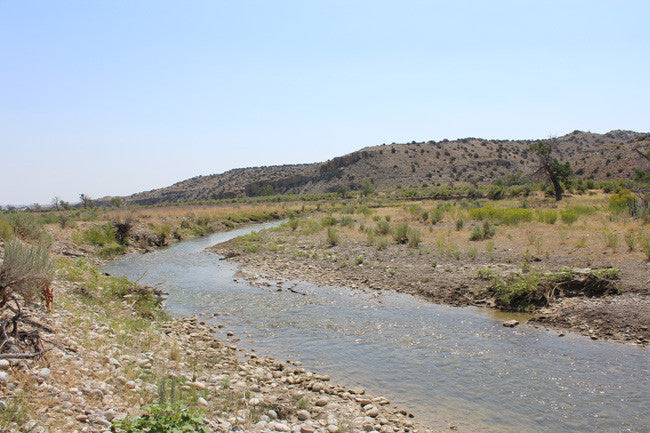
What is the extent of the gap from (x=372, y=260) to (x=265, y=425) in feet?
41.0

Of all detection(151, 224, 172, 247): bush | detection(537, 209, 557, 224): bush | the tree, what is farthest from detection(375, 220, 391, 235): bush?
the tree

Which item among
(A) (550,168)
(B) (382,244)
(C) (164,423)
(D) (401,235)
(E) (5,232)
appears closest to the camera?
(C) (164,423)

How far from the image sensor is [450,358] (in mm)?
8320

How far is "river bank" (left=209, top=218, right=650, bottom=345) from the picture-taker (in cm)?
964

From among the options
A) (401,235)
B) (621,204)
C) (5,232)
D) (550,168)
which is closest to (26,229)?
(5,232)

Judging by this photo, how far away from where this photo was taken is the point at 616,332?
9.09 metres

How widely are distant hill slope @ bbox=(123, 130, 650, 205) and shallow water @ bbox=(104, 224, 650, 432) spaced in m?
63.7

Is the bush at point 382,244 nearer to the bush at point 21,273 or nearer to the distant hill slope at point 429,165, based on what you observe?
the bush at point 21,273

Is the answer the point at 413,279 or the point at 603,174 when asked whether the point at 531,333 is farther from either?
the point at 603,174

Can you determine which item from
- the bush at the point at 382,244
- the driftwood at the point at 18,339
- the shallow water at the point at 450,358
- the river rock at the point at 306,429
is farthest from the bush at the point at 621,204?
the driftwood at the point at 18,339

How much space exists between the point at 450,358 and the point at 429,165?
84.3m

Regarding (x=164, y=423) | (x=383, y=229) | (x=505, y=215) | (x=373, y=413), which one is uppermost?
(x=505, y=215)

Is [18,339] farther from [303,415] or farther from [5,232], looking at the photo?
[5,232]

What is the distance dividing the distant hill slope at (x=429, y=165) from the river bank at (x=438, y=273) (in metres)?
57.5
